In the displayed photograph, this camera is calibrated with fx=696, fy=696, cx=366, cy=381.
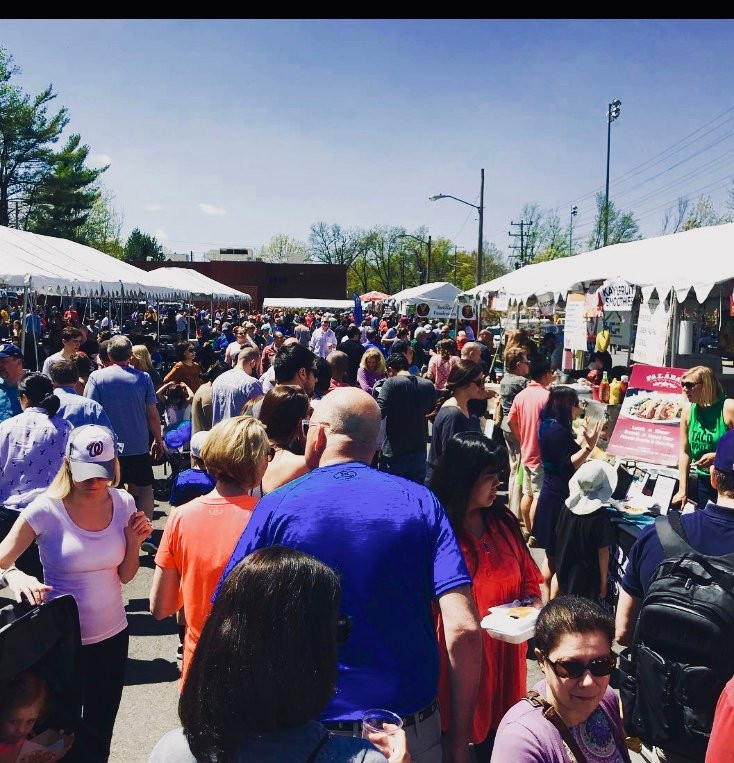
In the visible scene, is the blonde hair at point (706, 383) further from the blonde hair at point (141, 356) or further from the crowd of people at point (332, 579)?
the blonde hair at point (141, 356)

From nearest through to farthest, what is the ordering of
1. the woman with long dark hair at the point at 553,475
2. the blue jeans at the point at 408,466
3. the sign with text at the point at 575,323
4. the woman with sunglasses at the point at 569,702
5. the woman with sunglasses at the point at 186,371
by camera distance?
the woman with sunglasses at the point at 569,702, the woman with long dark hair at the point at 553,475, the blue jeans at the point at 408,466, the woman with sunglasses at the point at 186,371, the sign with text at the point at 575,323

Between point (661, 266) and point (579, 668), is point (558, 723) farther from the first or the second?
point (661, 266)

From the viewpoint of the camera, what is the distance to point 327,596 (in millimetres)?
1417

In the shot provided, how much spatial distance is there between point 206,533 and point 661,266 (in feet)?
22.6

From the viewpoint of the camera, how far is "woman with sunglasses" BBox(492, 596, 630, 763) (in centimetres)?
195

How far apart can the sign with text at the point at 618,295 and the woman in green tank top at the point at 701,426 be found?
295 cm

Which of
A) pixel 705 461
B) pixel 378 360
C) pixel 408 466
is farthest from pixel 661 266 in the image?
pixel 408 466

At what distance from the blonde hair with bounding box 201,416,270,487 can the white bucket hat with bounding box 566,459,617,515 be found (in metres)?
2.45

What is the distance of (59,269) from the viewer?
39.6ft

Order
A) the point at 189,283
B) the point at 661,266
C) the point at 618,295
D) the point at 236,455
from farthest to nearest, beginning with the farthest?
the point at 189,283
the point at 618,295
the point at 661,266
the point at 236,455

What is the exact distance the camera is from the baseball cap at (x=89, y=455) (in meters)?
3.15

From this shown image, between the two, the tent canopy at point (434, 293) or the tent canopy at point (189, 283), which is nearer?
the tent canopy at point (189, 283)

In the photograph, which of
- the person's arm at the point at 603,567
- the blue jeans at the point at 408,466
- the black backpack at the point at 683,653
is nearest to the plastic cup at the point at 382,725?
the black backpack at the point at 683,653
